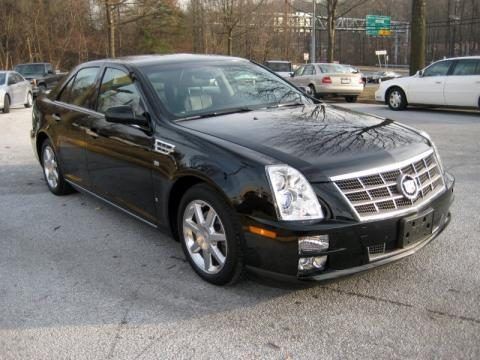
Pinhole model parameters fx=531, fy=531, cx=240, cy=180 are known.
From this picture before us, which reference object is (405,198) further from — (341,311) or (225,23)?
(225,23)

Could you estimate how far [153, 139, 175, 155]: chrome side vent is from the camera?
3869 mm

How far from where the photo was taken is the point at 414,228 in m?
3.34

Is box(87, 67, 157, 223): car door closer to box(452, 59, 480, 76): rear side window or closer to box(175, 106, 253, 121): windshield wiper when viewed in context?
box(175, 106, 253, 121): windshield wiper

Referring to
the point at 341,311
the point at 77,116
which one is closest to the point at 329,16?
the point at 77,116

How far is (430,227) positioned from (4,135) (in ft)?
35.0

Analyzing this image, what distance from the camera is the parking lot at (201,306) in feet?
9.68

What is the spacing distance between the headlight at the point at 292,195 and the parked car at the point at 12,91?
16.2 metres

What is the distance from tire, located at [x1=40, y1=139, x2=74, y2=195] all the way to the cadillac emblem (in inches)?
157

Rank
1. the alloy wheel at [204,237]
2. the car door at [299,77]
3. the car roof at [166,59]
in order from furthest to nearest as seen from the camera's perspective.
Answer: the car door at [299,77] → the car roof at [166,59] → the alloy wheel at [204,237]

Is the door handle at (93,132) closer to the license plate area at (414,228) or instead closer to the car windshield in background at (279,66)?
the license plate area at (414,228)

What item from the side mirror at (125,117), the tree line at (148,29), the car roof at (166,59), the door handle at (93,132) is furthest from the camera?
the tree line at (148,29)

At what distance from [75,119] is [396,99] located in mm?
11556

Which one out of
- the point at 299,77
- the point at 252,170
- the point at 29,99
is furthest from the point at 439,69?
the point at 29,99

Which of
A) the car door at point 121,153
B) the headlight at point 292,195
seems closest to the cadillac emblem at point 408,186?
the headlight at point 292,195
